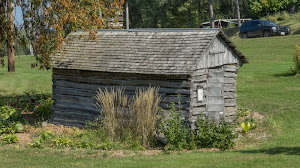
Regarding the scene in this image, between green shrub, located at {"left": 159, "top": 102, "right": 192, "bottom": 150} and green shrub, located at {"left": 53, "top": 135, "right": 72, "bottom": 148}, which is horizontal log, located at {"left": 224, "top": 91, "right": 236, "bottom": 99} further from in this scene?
green shrub, located at {"left": 53, "top": 135, "right": 72, "bottom": 148}

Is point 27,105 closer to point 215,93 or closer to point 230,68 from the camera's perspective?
point 215,93

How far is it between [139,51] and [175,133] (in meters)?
3.27

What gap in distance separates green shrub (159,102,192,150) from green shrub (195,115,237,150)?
0.36 meters

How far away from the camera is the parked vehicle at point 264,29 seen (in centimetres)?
3819

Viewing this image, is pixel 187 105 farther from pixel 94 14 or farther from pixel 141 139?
pixel 94 14

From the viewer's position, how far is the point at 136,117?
13.5m

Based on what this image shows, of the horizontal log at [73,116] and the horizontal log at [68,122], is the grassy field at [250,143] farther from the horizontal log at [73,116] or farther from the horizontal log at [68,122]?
the horizontal log at [68,122]

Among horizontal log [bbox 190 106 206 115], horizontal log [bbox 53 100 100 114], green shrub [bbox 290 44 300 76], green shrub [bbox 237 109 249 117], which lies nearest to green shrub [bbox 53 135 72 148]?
horizontal log [bbox 53 100 100 114]

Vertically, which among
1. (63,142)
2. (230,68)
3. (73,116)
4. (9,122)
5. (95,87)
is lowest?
(63,142)

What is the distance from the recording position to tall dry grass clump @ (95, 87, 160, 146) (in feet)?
43.3

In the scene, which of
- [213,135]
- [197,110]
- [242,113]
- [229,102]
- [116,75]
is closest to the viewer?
[213,135]

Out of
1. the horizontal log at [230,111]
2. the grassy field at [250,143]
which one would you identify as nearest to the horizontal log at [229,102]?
the horizontal log at [230,111]

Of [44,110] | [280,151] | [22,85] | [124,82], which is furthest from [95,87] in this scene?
[22,85]

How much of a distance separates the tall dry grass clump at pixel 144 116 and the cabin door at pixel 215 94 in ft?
6.85
